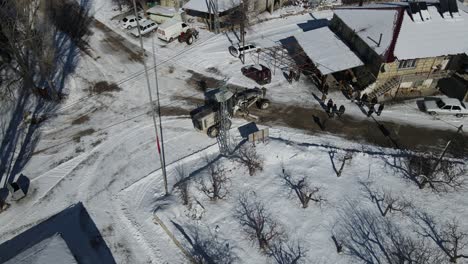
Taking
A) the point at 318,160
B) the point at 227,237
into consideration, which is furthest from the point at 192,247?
the point at 318,160

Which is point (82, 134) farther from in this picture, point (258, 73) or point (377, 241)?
point (377, 241)

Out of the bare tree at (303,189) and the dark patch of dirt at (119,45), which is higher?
the dark patch of dirt at (119,45)

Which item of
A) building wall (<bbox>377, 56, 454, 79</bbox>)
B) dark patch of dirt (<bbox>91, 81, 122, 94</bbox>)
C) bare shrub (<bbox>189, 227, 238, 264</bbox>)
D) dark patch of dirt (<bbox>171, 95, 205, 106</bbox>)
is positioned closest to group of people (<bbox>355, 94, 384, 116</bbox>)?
building wall (<bbox>377, 56, 454, 79</bbox>)

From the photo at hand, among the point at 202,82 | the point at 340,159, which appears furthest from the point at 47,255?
the point at 202,82

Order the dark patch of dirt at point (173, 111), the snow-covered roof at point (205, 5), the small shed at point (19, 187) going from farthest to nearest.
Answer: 1. the snow-covered roof at point (205, 5)
2. the dark patch of dirt at point (173, 111)
3. the small shed at point (19, 187)

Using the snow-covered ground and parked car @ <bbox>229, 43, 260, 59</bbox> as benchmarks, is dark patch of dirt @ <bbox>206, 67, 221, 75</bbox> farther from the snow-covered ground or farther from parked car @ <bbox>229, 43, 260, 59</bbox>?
parked car @ <bbox>229, 43, 260, 59</bbox>

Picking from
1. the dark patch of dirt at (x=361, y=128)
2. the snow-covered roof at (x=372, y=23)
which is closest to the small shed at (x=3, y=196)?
the dark patch of dirt at (x=361, y=128)

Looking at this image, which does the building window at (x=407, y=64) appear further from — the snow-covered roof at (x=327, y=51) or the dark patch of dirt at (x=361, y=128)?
the dark patch of dirt at (x=361, y=128)
